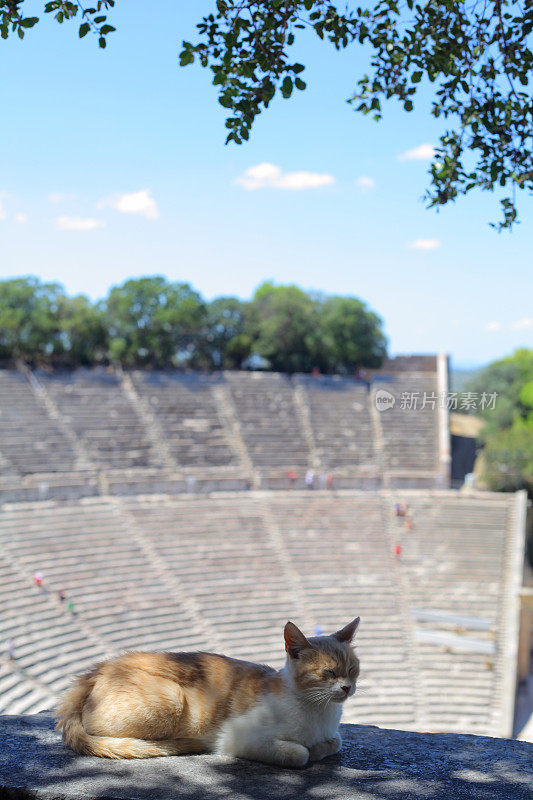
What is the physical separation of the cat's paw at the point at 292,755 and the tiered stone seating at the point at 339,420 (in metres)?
21.9

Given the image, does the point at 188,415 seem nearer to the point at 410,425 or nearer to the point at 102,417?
the point at 102,417

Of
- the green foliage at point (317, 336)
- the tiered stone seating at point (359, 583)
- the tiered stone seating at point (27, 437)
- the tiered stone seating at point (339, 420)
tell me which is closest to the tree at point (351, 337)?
the green foliage at point (317, 336)

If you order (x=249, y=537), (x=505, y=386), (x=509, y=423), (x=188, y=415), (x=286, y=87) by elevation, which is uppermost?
(x=286, y=87)

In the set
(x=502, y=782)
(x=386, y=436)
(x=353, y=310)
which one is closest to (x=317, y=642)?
(x=502, y=782)

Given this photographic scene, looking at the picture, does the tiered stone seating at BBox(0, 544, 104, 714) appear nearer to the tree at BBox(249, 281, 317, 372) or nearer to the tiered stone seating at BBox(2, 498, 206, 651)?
the tiered stone seating at BBox(2, 498, 206, 651)

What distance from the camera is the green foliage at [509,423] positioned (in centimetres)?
2405

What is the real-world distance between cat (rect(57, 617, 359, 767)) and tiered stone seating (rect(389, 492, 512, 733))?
12.7 m

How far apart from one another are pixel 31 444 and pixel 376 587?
34.7 feet

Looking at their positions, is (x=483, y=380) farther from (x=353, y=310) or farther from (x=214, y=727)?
(x=214, y=727)

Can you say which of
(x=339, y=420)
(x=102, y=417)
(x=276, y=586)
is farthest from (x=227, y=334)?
(x=276, y=586)

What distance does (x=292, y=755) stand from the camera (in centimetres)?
257

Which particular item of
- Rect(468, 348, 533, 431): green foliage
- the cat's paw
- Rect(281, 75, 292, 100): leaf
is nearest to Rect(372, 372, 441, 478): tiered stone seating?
Rect(468, 348, 533, 431): green foliage

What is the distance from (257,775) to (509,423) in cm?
2954

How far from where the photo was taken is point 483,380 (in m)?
34.6
